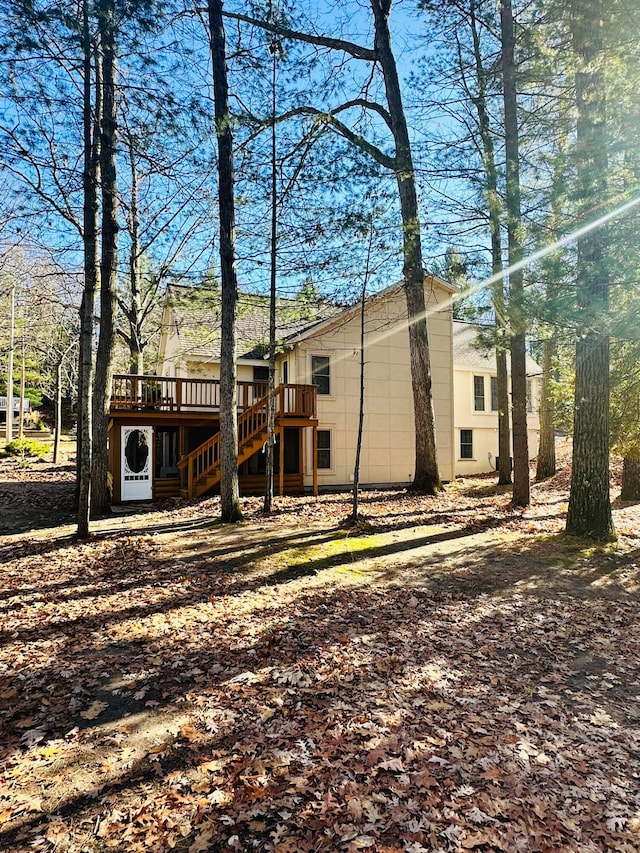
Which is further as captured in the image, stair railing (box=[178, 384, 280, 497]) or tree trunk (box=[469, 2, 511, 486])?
stair railing (box=[178, 384, 280, 497])

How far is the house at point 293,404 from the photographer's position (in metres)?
13.6

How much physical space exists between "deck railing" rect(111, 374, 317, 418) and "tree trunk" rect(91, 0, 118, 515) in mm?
2187

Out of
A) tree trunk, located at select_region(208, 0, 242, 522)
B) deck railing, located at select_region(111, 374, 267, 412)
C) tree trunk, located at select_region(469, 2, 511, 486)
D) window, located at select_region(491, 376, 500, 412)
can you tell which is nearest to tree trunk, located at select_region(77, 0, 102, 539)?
tree trunk, located at select_region(208, 0, 242, 522)

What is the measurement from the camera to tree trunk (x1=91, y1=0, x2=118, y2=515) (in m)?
8.93

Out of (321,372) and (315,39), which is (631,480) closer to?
(321,372)

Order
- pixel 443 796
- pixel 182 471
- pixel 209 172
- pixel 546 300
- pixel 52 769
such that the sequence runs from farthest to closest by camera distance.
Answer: pixel 182 471 → pixel 209 172 → pixel 546 300 → pixel 52 769 → pixel 443 796

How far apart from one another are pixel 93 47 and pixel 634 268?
8.86m

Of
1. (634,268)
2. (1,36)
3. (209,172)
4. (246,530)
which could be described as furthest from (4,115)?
(634,268)

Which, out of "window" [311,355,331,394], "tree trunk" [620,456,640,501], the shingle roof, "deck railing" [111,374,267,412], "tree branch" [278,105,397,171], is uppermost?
"tree branch" [278,105,397,171]

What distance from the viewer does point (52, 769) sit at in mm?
2949

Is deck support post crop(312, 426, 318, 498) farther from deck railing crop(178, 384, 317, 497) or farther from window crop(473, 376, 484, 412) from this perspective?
window crop(473, 376, 484, 412)

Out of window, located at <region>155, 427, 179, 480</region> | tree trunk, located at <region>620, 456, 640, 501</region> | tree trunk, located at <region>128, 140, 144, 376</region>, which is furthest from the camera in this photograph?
window, located at <region>155, 427, 179, 480</region>

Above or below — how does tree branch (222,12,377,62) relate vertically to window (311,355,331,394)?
above

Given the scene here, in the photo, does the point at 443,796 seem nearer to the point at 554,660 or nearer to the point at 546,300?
the point at 554,660
